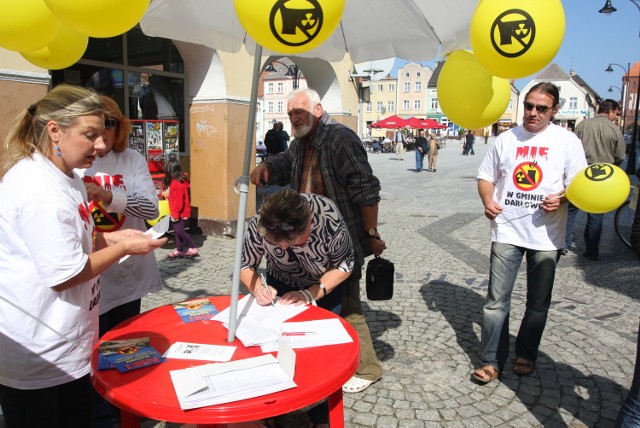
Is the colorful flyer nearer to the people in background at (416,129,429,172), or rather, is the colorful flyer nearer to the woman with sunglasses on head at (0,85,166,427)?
the woman with sunglasses on head at (0,85,166,427)

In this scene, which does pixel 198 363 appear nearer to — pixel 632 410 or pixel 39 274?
pixel 39 274

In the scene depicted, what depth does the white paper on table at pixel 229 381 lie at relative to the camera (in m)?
1.61

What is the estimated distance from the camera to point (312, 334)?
→ 7.12ft

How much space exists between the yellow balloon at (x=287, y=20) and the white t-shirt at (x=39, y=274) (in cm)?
92

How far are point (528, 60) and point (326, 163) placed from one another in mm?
1302

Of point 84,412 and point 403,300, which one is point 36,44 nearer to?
point 84,412

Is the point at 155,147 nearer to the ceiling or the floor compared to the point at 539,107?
nearer to the floor

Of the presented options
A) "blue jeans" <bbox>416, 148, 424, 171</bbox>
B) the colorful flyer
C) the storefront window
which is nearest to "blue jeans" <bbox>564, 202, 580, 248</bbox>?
the colorful flyer

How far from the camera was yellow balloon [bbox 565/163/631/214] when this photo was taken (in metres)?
2.77

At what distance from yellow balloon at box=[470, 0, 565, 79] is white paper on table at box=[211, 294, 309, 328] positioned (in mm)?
1506

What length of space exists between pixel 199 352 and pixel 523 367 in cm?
242

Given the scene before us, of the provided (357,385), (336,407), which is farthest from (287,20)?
(357,385)

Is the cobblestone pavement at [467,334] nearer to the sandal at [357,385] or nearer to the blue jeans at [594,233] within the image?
the sandal at [357,385]

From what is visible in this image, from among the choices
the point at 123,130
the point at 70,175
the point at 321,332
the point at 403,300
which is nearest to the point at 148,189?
the point at 123,130
